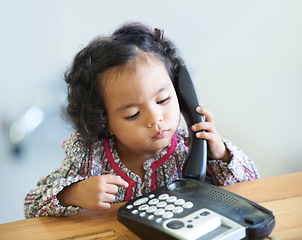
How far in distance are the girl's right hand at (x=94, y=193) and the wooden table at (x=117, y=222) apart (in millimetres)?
14

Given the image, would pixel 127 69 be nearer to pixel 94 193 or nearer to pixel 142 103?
pixel 142 103

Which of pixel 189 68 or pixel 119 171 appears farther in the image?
pixel 189 68

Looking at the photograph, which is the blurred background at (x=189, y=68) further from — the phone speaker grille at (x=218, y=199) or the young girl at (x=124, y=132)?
the phone speaker grille at (x=218, y=199)

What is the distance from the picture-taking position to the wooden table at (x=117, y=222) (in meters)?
0.49

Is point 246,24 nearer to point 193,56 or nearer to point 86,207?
point 193,56

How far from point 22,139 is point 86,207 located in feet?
→ 1.71

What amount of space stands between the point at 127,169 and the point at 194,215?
0.34 m

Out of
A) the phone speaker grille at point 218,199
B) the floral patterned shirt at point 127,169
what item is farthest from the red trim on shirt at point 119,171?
the phone speaker grille at point 218,199

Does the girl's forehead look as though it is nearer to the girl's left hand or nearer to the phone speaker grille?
the girl's left hand

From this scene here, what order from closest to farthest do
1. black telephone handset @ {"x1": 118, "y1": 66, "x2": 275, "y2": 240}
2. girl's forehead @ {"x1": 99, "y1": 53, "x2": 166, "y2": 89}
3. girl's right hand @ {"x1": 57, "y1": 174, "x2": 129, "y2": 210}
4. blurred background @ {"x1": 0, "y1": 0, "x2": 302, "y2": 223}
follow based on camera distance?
black telephone handset @ {"x1": 118, "y1": 66, "x2": 275, "y2": 240}, girl's right hand @ {"x1": 57, "y1": 174, "x2": 129, "y2": 210}, girl's forehead @ {"x1": 99, "y1": 53, "x2": 166, "y2": 89}, blurred background @ {"x1": 0, "y1": 0, "x2": 302, "y2": 223}

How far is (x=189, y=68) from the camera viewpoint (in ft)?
3.60

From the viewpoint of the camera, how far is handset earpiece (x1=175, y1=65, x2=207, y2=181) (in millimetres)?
630

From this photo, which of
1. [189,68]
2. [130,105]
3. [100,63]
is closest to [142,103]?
[130,105]

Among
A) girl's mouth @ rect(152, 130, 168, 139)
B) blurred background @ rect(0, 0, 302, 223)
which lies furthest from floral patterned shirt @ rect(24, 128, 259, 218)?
blurred background @ rect(0, 0, 302, 223)
